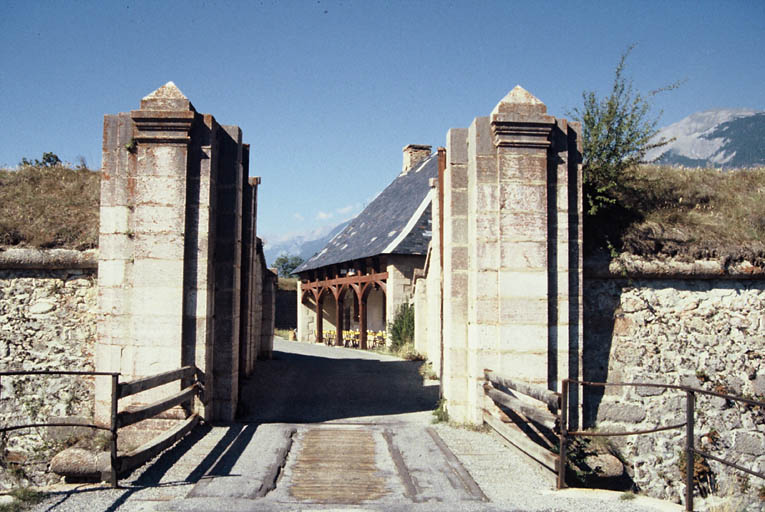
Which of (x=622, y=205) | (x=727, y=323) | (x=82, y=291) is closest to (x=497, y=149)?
(x=622, y=205)

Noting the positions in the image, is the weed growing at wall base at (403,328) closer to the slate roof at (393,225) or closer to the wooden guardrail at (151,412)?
the slate roof at (393,225)

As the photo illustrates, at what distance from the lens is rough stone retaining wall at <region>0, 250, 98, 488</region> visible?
8.15 metres

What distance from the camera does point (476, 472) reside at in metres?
6.05

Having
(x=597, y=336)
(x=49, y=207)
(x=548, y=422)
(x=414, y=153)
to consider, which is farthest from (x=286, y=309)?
(x=548, y=422)

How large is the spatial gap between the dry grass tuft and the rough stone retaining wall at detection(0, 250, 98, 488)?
34cm

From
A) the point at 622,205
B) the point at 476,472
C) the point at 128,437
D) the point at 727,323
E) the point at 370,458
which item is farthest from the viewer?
the point at 622,205

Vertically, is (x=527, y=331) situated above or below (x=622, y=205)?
below

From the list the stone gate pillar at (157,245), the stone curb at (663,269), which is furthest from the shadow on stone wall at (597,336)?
the stone gate pillar at (157,245)

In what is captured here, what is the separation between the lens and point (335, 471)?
606 centimetres

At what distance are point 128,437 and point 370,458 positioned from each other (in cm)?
300

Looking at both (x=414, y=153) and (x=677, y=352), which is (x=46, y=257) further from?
(x=414, y=153)

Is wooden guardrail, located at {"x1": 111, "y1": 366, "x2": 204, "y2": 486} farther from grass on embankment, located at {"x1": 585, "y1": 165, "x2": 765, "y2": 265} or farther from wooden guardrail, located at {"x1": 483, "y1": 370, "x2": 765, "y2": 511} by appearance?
grass on embankment, located at {"x1": 585, "y1": 165, "x2": 765, "y2": 265}

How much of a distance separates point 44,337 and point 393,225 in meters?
14.5

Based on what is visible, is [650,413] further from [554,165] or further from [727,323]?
[554,165]
